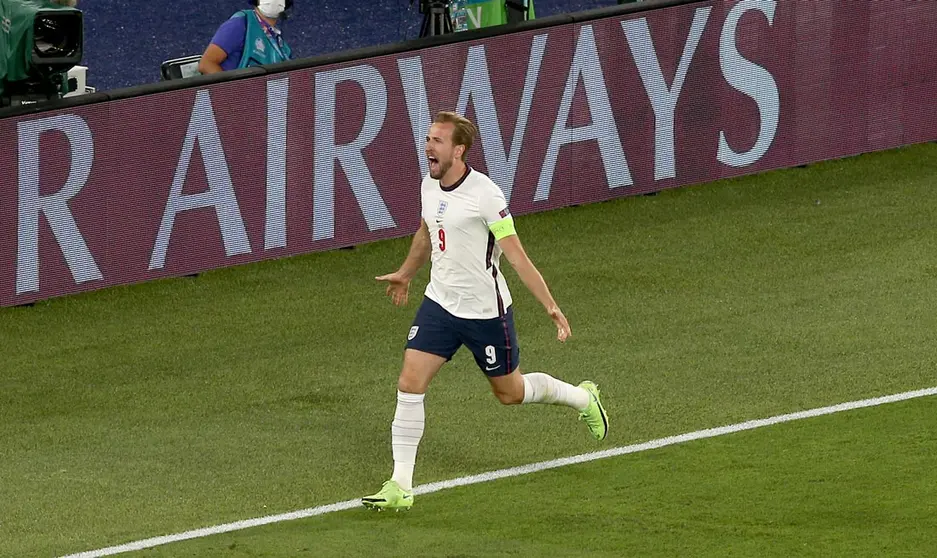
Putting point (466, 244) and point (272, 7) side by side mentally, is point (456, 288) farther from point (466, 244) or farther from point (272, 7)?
point (272, 7)

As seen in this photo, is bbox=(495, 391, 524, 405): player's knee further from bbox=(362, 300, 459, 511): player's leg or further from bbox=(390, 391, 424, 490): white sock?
bbox=(390, 391, 424, 490): white sock

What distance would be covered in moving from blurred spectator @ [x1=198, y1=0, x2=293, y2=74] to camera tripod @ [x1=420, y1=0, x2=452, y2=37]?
127cm

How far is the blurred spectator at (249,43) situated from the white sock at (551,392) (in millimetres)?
4866

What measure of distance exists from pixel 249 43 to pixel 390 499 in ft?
18.7

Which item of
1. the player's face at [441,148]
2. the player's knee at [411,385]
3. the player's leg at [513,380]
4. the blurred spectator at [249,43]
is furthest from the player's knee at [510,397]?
the blurred spectator at [249,43]

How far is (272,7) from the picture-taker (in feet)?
46.9

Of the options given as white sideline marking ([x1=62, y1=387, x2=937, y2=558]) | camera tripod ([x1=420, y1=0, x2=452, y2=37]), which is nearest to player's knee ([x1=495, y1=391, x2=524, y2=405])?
white sideline marking ([x1=62, y1=387, x2=937, y2=558])

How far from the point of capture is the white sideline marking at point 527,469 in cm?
914

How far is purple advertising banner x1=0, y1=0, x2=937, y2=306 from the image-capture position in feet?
43.5

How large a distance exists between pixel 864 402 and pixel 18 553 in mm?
4750

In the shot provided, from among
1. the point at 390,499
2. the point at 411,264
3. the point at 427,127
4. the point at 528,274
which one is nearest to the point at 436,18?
the point at 427,127

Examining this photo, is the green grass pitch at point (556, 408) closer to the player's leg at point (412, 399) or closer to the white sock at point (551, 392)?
the player's leg at point (412, 399)

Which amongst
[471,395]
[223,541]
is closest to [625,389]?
[471,395]

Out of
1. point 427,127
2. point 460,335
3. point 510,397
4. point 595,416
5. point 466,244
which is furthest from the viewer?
point 427,127
